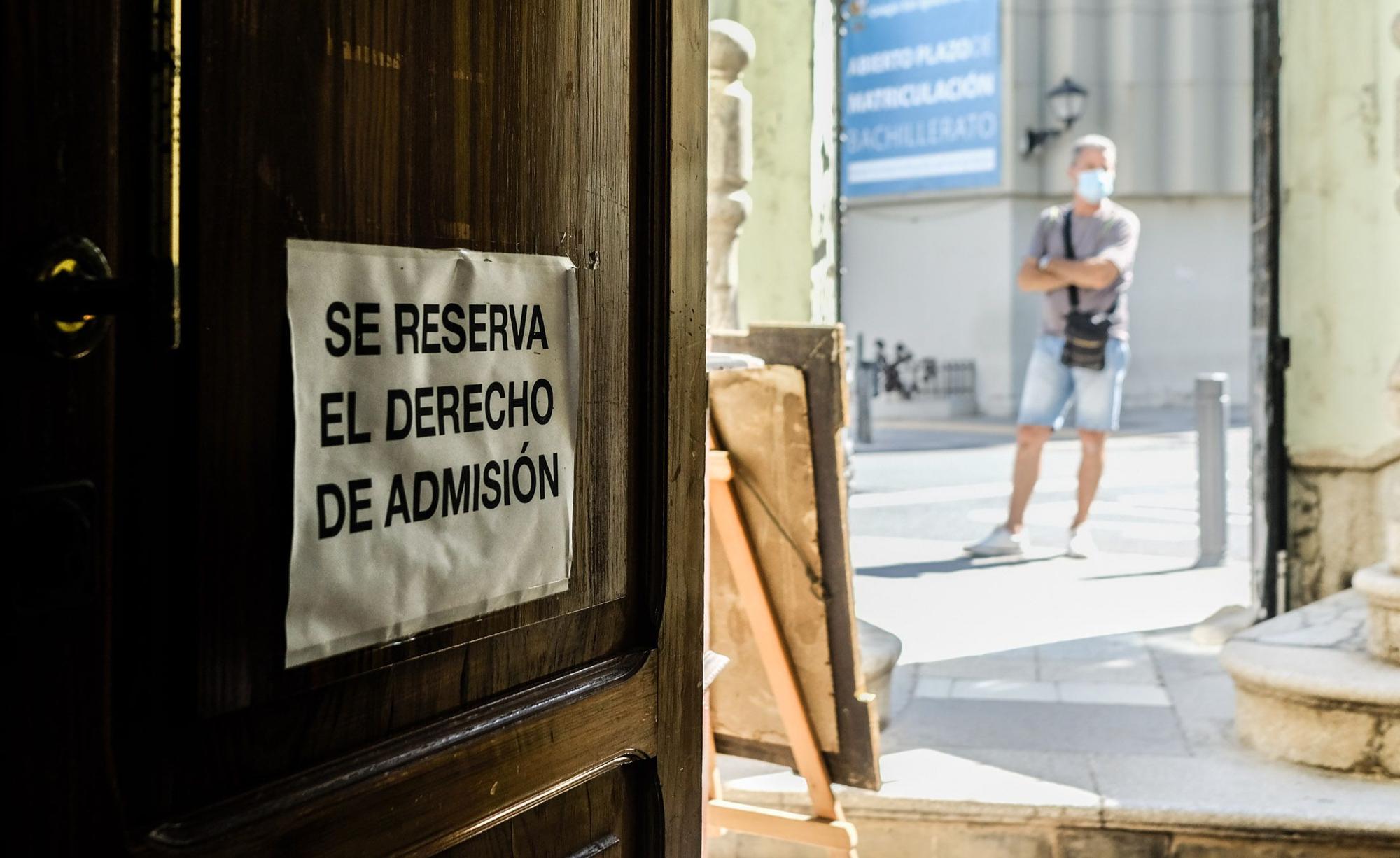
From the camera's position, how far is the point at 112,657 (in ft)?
3.31

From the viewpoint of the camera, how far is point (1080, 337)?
6.29m

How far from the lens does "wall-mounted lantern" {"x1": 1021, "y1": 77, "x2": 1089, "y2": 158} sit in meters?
16.8

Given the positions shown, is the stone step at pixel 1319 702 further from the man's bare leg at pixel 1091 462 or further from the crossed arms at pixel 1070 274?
the crossed arms at pixel 1070 274

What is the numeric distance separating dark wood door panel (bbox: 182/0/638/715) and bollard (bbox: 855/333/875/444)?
1143cm

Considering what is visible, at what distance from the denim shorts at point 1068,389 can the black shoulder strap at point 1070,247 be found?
0.17 metres

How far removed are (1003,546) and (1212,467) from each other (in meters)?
1.01

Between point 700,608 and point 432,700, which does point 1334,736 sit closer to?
point 700,608

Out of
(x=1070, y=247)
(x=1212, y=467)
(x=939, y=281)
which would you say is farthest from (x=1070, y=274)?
(x=939, y=281)

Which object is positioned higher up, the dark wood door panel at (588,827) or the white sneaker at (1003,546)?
the dark wood door panel at (588,827)

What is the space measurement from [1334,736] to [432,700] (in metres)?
2.71

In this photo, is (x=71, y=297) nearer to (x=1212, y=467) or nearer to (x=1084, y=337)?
(x=1084, y=337)

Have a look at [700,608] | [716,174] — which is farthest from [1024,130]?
[700,608]

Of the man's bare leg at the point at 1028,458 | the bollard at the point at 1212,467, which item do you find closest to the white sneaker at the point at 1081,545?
the man's bare leg at the point at 1028,458

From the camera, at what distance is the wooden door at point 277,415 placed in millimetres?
947
